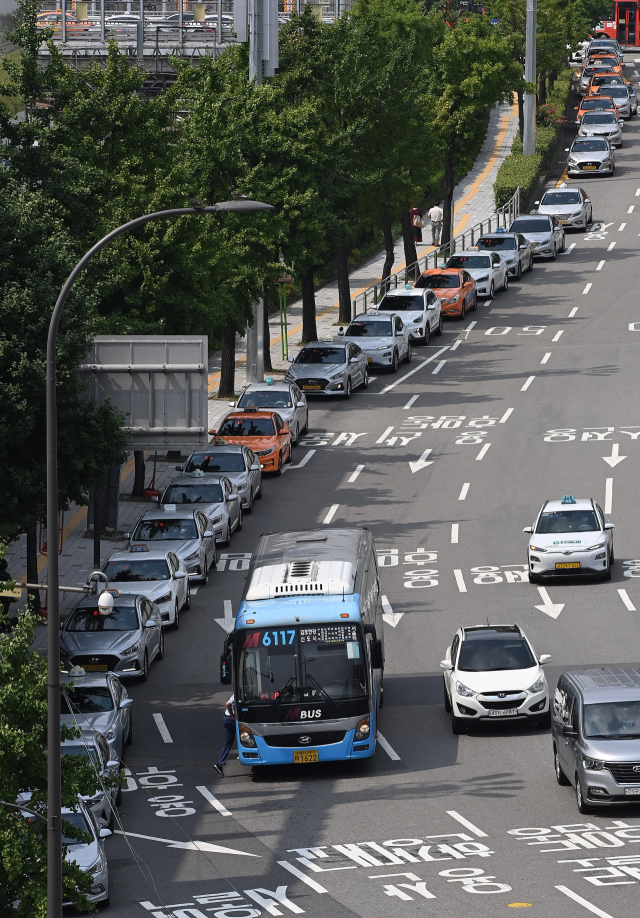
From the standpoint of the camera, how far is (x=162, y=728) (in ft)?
90.1

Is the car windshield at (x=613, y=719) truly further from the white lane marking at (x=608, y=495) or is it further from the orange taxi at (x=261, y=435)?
the orange taxi at (x=261, y=435)

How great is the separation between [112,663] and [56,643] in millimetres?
13316

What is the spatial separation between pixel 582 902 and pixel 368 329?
38.2 m

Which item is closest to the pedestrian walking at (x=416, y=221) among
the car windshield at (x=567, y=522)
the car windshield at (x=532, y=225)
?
the car windshield at (x=532, y=225)

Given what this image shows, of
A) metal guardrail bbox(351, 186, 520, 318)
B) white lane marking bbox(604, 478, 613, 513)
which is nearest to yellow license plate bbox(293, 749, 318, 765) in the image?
white lane marking bbox(604, 478, 613, 513)

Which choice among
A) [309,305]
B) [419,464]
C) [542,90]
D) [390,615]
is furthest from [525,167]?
[390,615]

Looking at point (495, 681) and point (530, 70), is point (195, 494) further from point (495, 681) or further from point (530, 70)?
point (530, 70)

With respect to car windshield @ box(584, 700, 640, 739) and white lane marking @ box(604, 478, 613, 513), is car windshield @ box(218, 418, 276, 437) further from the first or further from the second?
car windshield @ box(584, 700, 640, 739)

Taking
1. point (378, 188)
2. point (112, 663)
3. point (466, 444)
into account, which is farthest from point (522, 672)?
point (378, 188)

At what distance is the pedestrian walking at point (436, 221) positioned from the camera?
75.3 m

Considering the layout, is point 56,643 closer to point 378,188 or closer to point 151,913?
point 151,913

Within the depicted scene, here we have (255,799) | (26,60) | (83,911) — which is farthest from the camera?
(26,60)

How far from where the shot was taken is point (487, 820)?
21422mm

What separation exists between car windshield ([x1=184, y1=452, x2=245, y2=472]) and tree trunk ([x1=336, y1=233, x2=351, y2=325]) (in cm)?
2043
